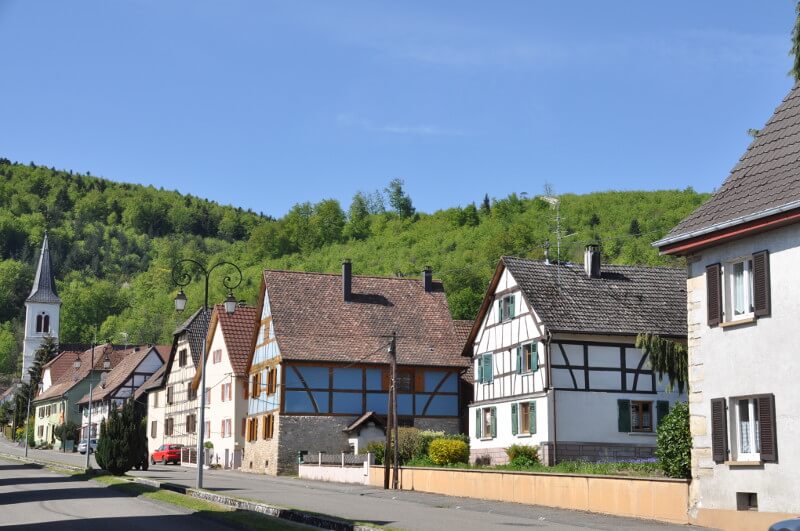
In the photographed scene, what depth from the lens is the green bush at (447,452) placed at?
144ft

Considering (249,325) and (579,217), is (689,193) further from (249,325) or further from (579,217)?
(249,325)

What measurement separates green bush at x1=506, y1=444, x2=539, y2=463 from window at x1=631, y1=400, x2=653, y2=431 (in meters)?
4.13

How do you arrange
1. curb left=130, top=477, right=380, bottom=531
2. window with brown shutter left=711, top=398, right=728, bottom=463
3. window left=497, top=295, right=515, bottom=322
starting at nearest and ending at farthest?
curb left=130, top=477, right=380, bottom=531 → window with brown shutter left=711, top=398, right=728, bottom=463 → window left=497, top=295, right=515, bottom=322

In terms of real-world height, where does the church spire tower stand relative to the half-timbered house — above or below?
above

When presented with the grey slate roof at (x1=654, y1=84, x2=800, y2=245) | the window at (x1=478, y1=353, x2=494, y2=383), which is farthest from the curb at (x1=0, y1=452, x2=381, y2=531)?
the window at (x1=478, y1=353, x2=494, y2=383)

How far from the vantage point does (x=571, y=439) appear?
135 ft

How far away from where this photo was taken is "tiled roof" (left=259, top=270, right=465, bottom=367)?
54.1 meters

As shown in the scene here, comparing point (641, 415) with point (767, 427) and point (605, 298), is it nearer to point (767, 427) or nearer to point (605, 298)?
point (605, 298)

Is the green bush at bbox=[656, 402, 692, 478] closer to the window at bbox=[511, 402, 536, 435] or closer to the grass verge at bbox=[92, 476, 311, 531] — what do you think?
the grass verge at bbox=[92, 476, 311, 531]

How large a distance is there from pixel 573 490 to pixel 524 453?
1433 centimetres

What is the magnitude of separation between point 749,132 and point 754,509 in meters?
15.8

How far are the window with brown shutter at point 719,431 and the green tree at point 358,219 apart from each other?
13151 cm

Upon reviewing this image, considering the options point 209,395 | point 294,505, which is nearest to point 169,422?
point 209,395

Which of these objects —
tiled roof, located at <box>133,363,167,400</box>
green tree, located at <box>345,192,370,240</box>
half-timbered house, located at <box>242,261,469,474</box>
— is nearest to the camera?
half-timbered house, located at <box>242,261,469,474</box>
